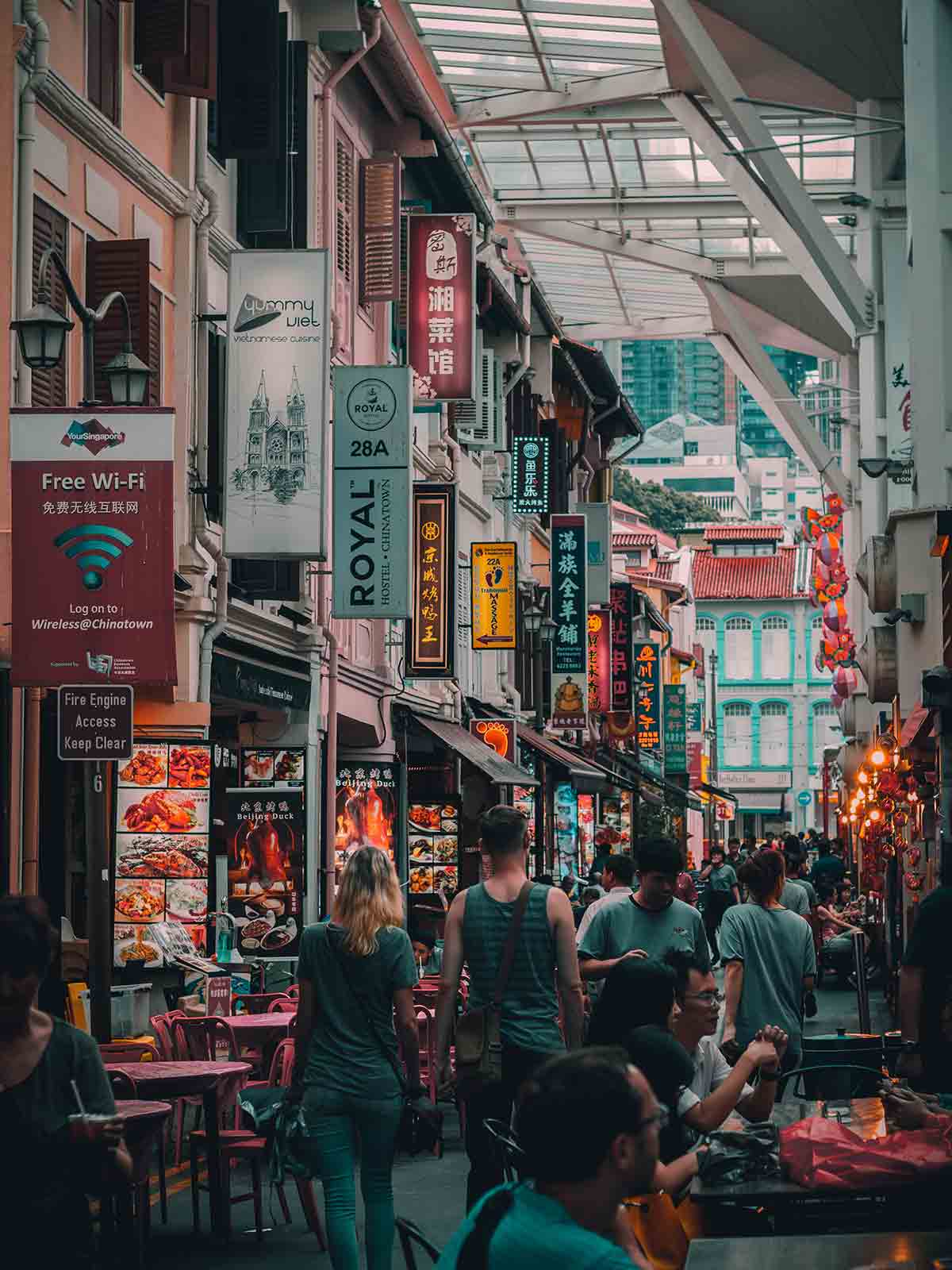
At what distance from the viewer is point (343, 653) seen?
23.2 meters

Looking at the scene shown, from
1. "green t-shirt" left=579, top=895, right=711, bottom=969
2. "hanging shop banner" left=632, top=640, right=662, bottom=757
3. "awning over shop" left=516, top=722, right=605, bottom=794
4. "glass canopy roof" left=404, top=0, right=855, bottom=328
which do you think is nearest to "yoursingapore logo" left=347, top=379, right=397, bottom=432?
"glass canopy roof" left=404, top=0, right=855, bottom=328

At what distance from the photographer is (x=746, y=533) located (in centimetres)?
10388

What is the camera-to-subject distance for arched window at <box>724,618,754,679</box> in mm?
100750

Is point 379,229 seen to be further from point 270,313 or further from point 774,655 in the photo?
point 774,655

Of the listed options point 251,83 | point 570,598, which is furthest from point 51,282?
point 570,598

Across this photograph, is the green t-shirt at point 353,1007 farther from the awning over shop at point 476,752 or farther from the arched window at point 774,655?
the arched window at point 774,655

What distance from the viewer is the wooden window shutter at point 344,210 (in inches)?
906

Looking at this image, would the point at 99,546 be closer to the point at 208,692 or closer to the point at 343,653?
the point at 208,692

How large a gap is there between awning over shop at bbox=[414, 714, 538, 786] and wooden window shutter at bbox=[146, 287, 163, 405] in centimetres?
1051

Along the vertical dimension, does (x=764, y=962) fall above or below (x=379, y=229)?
below

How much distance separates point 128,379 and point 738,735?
9124 centimetres

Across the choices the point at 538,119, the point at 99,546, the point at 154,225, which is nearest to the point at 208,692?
the point at 154,225

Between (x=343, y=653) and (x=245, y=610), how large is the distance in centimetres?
474

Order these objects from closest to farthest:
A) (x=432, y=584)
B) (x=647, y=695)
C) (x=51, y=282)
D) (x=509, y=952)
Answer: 1. (x=509, y=952)
2. (x=51, y=282)
3. (x=432, y=584)
4. (x=647, y=695)
